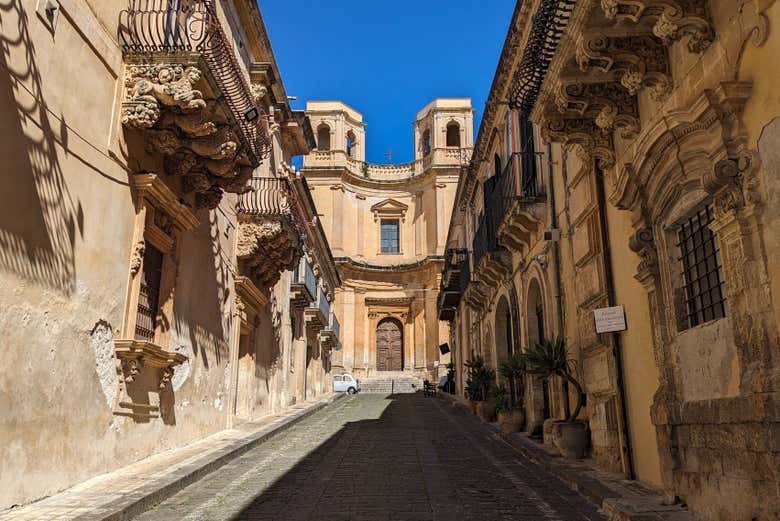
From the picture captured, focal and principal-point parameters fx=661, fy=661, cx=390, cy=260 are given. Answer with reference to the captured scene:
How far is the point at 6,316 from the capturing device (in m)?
5.55

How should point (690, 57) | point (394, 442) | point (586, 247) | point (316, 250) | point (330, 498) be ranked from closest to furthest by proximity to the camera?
point (690, 57), point (330, 498), point (586, 247), point (394, 442), point (316, 250)

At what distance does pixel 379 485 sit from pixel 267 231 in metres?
7.50

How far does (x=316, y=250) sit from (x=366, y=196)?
623 inches

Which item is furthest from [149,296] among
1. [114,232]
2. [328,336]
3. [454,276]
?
[328,336]

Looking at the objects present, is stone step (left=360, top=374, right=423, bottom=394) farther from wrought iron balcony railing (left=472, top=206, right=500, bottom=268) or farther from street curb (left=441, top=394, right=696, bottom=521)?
street curb (left=441, top=394, right=696, bottom=521)

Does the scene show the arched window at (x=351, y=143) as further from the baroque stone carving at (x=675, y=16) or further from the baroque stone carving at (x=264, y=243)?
the baroque stone carving at (x=675, y=16)

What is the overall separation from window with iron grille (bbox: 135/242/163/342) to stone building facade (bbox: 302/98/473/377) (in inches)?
1175

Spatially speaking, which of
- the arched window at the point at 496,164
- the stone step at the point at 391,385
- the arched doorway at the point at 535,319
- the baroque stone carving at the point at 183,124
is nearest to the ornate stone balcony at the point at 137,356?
the baroque stone carving at the point at 183,124

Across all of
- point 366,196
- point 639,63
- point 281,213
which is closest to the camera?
point 639,63

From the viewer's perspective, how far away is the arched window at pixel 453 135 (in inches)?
1717

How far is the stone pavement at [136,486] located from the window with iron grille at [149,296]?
1.69 meters

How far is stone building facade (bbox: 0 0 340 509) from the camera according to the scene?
5863mm

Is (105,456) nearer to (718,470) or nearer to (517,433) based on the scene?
(718,470)

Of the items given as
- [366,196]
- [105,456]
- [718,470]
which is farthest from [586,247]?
[366,196]
